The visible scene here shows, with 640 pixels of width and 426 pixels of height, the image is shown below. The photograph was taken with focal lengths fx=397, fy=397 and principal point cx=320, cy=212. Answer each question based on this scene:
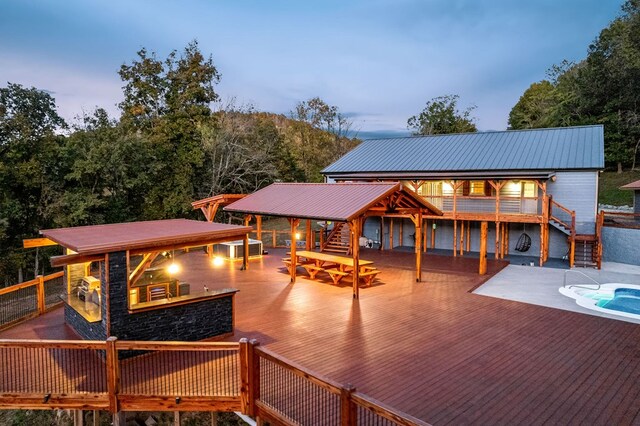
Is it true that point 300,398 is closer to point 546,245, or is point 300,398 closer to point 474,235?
point 546,245

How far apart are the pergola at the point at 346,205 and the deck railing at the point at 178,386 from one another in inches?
207

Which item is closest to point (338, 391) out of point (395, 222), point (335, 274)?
point (335, 274)

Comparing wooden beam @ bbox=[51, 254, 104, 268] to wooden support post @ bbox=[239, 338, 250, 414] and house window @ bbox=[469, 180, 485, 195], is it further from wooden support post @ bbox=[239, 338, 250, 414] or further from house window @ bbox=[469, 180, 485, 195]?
house window @ bbox=[469, 180, 485, 195]

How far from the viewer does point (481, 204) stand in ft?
56.5

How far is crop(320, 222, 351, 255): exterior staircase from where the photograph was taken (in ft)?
58.8

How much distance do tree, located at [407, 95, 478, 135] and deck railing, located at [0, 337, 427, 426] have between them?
39.8 metres

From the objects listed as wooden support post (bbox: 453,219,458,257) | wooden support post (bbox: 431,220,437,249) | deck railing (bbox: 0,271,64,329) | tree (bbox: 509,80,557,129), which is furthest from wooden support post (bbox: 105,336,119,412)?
tree (bbox: 509,80,557,129)

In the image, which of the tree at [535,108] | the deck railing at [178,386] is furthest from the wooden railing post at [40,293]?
the tree at [535,108]

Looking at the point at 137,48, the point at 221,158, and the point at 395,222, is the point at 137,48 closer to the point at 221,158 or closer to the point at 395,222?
the point at 221,158

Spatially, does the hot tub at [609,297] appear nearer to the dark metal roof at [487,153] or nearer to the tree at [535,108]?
the dark metal roof at [487,153]

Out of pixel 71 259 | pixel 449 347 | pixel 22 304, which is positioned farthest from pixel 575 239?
pixel 22 304

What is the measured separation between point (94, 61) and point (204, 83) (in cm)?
716

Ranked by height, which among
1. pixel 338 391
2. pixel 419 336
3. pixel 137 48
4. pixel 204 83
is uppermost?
pixel 137 48

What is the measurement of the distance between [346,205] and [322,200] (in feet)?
4.57
